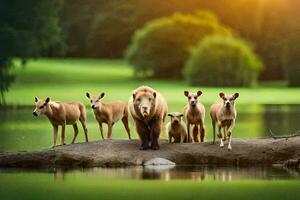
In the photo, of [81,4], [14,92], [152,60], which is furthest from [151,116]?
[81,4]

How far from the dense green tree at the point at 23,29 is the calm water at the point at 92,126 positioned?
678cm

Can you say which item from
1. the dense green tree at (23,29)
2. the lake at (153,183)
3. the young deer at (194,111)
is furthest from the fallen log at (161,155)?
the dense green tree at (23,29)

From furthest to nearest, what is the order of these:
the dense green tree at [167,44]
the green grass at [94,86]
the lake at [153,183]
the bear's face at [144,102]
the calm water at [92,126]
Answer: the dense green tree at [167,44]
the green grass at [94,86]
the calm water at [92,126]
the bear's face at [144,102]
the lake at [153,183]

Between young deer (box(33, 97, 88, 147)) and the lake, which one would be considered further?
young deer (box(33, 97, 88, 147))

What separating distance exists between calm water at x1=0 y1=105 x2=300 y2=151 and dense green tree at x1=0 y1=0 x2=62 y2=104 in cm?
678

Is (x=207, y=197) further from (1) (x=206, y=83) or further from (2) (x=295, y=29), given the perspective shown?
(2) (x=295, y=29)

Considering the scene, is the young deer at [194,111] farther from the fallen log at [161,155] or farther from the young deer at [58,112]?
the young deer at [58,112]

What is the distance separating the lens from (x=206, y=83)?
74.5 m

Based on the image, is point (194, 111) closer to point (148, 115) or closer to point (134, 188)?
point (148, 115)

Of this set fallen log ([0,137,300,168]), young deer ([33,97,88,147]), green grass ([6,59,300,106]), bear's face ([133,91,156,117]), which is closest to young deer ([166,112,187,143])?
fallen log ([0,137,300,168])

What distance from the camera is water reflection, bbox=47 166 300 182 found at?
21.4 m

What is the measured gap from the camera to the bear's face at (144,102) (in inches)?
887

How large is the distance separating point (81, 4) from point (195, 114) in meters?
81.8

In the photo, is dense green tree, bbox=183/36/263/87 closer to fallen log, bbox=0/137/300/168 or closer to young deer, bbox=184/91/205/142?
young deer, bbox=184/91/205/142
